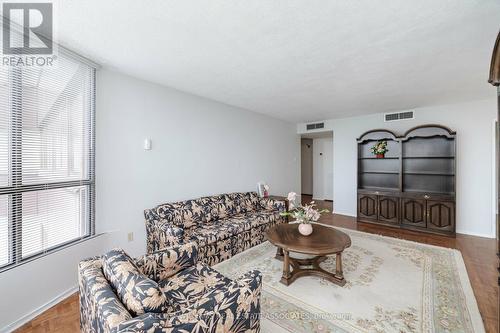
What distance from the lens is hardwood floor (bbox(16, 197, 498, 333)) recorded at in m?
1.84

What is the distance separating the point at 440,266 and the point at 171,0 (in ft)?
13.6

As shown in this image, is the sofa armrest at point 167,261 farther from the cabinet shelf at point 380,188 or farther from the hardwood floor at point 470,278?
the cabinet shelf at point 380,188

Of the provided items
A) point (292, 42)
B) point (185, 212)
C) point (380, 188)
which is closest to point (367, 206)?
point (380, 188)

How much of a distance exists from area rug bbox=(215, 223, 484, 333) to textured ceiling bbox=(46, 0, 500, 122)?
2.51 meters

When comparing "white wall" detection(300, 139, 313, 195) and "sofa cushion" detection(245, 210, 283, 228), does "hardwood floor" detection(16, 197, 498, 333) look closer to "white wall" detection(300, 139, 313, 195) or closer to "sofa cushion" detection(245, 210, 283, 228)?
"sofa cushion" detection(245, 210, 283, 228)

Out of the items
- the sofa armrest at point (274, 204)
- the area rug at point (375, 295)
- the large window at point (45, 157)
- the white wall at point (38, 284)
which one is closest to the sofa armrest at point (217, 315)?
the area rug at point (375, 295)

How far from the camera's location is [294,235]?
8.71 ft

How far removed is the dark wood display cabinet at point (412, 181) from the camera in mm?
4125

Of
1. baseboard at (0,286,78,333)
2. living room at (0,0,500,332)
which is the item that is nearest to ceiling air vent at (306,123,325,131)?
living room at (0,0,500,332)

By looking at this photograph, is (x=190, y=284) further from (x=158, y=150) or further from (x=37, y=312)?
(x=158, y=150)

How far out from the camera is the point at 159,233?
108 inches

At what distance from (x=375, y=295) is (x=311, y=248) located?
2.57ft

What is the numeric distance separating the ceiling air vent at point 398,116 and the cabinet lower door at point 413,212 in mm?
1777

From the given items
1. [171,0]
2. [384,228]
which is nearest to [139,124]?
[171,0]
